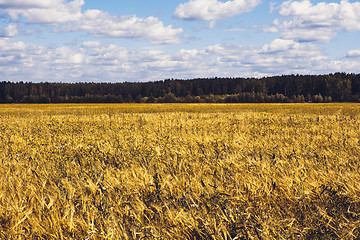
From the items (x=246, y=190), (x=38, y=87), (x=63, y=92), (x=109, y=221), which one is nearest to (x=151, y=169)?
(x=246, y=190)

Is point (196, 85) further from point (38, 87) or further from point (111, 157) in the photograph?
point (111, 157)

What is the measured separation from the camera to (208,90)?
13512cm

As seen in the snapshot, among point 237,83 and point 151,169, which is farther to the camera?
point 237,83

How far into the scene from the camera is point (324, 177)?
12.4 ft

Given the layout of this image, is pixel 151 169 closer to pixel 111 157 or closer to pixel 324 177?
pixel 111 157

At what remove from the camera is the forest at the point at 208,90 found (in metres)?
88.0

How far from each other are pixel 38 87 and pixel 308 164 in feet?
453

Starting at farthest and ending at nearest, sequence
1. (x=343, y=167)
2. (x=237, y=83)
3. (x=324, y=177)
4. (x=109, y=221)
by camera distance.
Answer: (x=237, y=83), (x=343, y=167), (x=324, y=177), (x=109, y=221)

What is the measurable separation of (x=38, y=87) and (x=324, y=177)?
455 ft

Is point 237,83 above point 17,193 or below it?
above

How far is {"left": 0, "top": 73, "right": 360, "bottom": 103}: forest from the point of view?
289 feet

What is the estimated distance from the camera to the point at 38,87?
12625cm

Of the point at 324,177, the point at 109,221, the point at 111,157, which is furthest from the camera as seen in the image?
the point at 111,157

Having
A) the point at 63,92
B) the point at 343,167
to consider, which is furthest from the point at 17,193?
the point at 63,92
